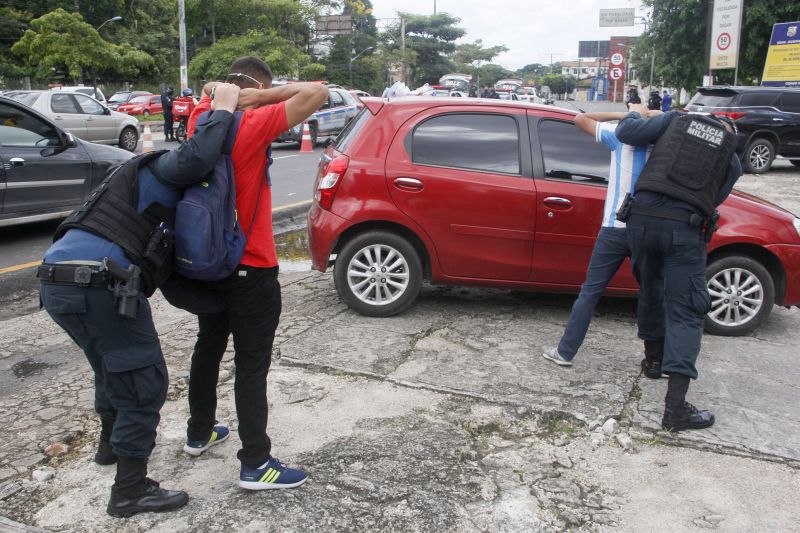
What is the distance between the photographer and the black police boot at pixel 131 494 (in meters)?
2.75

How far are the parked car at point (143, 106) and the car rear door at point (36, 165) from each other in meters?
23.7

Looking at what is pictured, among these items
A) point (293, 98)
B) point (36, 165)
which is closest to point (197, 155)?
point (293, 98)

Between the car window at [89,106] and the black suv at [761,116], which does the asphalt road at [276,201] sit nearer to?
the car window at [89,106]

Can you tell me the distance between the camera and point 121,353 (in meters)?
2.58

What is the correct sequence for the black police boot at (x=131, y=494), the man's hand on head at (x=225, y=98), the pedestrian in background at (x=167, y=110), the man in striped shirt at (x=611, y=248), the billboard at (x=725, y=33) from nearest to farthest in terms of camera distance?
the man's hand on head at (x=225, y=98), the black police boot at (x=131, y=494), the man in striped shirt at (x=611, y=248), the pedestrian in background at (x=167, y=110), the billboard at (x=725, y=33)

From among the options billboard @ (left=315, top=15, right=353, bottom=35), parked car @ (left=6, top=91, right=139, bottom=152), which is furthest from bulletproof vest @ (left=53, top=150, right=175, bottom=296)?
billboard @ (left=315, top=15, right=353, bottom=35)

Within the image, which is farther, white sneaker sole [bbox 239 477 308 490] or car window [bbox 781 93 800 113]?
car window [bbox 781 93 800 113]

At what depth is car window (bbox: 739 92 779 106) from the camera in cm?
1503

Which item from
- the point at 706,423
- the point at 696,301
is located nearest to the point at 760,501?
the point at 706,423

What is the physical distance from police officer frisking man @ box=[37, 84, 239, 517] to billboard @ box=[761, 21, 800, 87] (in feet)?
72.9

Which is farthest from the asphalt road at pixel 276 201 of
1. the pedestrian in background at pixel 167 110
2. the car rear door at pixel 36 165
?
the pedestrian in background at pixel 167 110

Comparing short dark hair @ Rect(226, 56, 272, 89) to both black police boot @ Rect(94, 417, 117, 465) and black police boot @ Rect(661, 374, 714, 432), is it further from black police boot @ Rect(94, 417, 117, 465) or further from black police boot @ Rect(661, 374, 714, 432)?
black police boot @ Rect(661, 374, 714, 432)

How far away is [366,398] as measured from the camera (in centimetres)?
390

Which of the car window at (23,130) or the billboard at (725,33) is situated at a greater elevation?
the billboard at (725,33)
